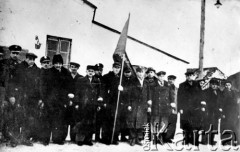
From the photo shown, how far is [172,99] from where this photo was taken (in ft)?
21.1

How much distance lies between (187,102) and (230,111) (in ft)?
3.37

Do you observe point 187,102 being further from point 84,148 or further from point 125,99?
point 84,148

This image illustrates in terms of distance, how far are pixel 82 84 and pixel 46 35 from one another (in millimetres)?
1033

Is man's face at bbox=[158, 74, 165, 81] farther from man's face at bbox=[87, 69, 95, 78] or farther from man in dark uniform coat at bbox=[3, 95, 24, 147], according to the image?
man in dark uniform coat at bbox=[3, 95, 24, 147]

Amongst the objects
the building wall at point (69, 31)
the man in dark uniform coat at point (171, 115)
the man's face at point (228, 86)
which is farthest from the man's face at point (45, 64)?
the man's face at point (228, 86)

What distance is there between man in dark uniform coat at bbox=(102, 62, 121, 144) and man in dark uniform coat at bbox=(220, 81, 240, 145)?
94.6 inches

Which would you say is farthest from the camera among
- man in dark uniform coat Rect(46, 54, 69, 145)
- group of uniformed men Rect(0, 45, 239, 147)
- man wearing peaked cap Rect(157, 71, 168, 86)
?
man wearing peaked cap Rect(157, 71, 168, 86)

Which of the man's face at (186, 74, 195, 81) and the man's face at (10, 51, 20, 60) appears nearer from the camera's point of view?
the man's face at (10, 51, 20, 60)

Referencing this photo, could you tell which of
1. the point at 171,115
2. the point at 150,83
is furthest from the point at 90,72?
the point at 171,115

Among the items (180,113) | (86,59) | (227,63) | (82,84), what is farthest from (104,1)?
(227,63)

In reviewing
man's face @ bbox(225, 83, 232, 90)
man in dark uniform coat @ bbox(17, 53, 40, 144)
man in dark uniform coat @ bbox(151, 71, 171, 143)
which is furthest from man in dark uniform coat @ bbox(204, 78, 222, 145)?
man in dark uniform coat @ bbox(17, 53, 40, 144)

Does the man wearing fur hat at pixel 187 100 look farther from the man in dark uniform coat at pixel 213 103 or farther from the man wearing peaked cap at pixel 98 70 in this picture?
the man wearing peaked cap at pixel 98 70

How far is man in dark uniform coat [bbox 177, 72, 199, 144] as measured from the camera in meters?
6.46

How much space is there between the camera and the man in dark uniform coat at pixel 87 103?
5.48 m
